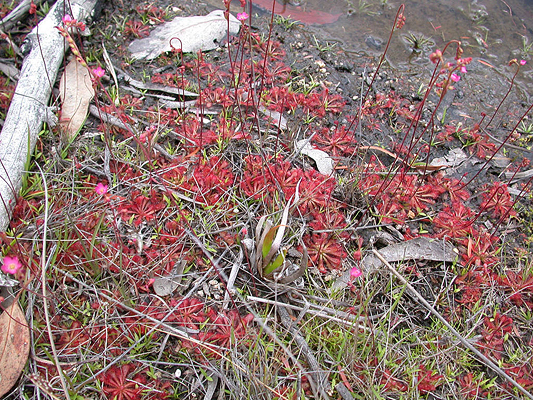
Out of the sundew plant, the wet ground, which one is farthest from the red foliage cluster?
the wet ground

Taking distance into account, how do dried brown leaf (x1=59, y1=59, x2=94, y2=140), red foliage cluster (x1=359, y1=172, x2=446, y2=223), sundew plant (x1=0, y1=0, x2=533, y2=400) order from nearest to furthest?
sundew plant (x1=0, y1=0, x2=533, y2=400), red foliage cluster (x1=359, y1=172, x2=446, y2=223), dried brown leaf (x1=59, y1=59, x2=94, y2=140)

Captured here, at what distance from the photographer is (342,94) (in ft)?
14.3

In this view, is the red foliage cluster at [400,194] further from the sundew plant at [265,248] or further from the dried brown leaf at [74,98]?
the dried brown leaf at [74,98]

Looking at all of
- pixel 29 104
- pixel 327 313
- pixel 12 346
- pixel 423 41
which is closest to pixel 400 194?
pixel 327 313

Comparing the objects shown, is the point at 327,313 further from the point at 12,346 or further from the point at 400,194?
the point at 12,346

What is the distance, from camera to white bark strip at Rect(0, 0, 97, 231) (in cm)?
313

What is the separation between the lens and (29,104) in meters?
3.56

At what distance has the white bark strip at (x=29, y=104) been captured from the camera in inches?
123

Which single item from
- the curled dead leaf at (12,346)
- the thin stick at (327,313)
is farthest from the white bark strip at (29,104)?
the thin stick at (327,313)

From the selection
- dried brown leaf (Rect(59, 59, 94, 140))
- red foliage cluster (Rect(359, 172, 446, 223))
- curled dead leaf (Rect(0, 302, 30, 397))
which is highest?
dried brown leaf (Rect(59, 59, 94, 140))

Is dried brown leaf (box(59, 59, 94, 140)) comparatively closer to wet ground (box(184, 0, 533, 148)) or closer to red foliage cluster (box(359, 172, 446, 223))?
wet ground (box(184, 0, 533, 148))

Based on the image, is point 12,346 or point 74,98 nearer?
point 12,346

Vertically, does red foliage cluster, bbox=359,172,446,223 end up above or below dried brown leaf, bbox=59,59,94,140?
below

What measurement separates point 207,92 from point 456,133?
269 cm
